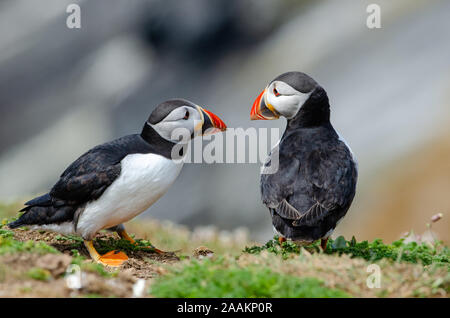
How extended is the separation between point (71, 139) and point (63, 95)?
130 cm

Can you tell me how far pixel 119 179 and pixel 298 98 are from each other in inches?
79.4

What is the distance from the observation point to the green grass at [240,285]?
3.60 metres

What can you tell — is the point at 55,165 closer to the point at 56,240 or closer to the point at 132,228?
the point at 132,228

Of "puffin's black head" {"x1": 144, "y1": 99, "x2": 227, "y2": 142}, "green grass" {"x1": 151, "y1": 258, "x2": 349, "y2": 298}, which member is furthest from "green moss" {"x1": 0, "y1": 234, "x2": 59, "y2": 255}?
"puffin's black head" {"x1": 144, "y1": 99, "x2": 227, "y2": 142}

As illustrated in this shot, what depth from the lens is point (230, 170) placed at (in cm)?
1294

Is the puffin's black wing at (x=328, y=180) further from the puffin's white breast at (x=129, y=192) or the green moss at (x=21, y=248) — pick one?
the green moss at (x=21, y=248)

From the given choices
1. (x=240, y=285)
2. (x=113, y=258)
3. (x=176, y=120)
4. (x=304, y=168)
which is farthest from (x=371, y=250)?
(x=113, y=258)

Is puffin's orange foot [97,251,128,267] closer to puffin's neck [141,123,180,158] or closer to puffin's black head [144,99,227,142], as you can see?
puffin's neck [141,123,180,158]

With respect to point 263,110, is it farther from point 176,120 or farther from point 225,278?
point 225,278

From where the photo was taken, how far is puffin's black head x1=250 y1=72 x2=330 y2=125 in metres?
5.71

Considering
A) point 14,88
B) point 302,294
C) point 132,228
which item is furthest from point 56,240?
point 14,88

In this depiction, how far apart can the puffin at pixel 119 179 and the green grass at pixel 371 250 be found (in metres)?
1.22

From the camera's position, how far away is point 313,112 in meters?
5.77

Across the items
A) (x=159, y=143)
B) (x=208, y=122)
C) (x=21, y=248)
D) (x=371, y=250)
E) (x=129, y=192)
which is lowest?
(x=371, y=250)
